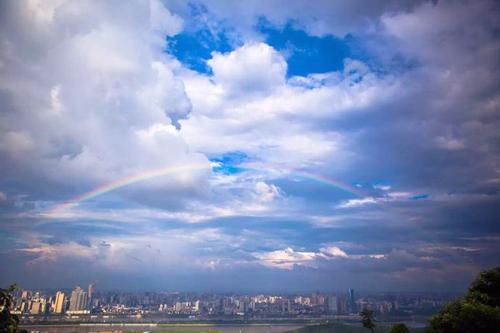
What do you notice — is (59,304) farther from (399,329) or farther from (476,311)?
(476,311)

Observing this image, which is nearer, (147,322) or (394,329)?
(394,329)

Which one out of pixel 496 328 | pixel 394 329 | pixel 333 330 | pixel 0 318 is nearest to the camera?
pixel 496 328

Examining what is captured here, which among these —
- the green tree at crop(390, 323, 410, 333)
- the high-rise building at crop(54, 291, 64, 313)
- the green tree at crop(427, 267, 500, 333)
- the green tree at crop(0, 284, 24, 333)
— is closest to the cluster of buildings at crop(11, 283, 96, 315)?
the high-rise building at crop(54, 291, 64, 313)

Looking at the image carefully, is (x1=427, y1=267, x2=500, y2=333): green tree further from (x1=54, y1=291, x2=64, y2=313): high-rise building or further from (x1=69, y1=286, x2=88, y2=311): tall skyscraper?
(x1=69, y1=286, x2=88, y2=311): tall skyscraper

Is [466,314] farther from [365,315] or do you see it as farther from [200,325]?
[200,325]

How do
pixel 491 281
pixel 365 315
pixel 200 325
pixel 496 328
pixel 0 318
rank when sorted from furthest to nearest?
pixel 200 325 → pixel 365 315 → pixel 491 281 → pixel 0 318 → pixel 496 328

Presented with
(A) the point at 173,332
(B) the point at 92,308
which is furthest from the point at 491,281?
(B) the point at 92,308
